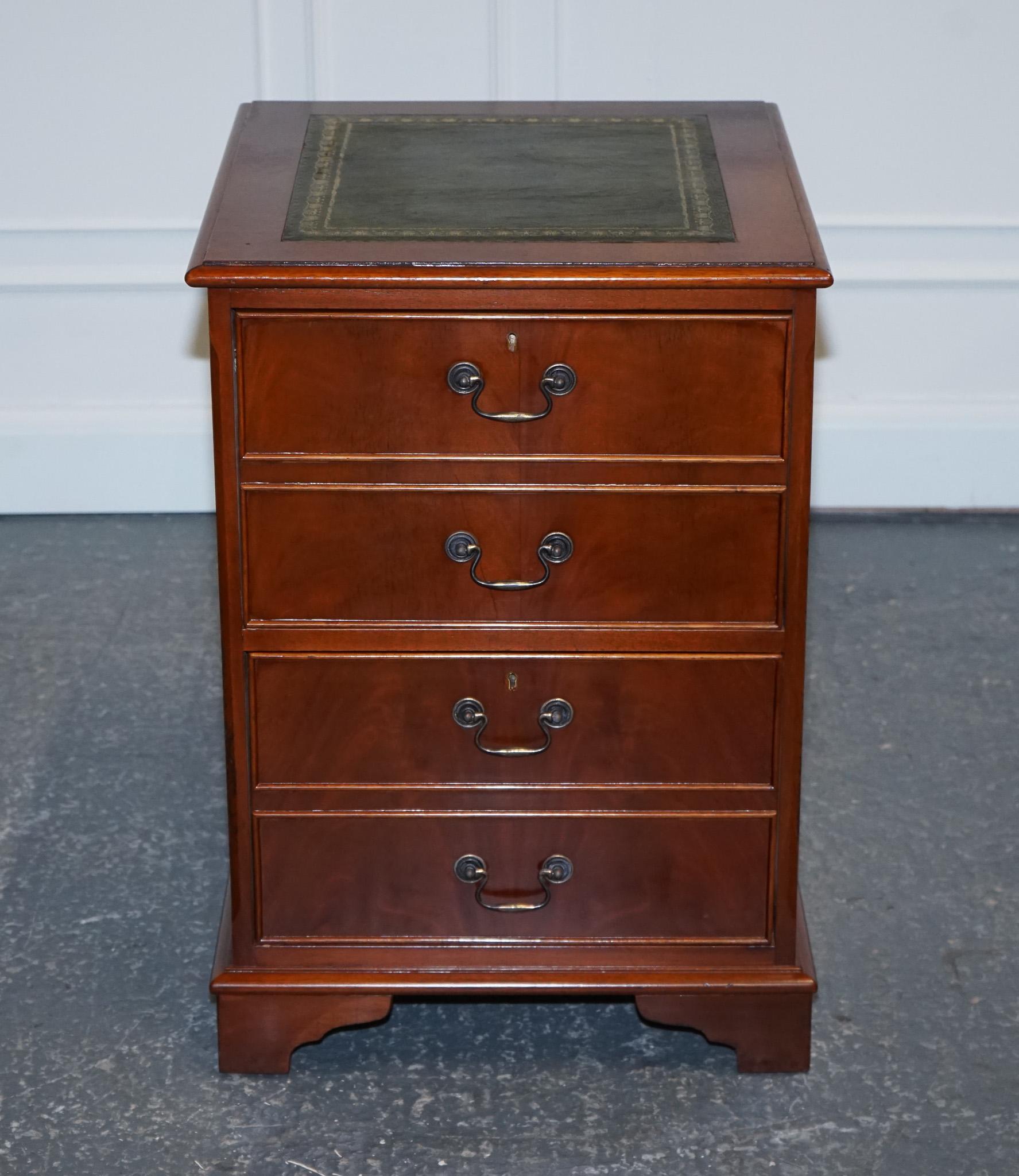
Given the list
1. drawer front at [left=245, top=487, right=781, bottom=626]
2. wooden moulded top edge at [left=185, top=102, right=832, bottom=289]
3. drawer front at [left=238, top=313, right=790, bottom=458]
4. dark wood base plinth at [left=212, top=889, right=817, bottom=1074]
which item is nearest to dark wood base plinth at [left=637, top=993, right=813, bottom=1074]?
dark wood base plinth at [left=212, top=889, right=817, bottom=1074]

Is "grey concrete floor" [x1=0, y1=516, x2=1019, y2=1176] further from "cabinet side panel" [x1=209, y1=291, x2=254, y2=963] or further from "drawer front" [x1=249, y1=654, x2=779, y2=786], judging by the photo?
"drawer front" [x1=249, y1=654, x2=779, y2=786]

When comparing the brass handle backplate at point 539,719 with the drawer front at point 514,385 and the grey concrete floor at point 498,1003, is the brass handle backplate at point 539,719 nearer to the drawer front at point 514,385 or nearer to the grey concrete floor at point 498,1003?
the drawer front at point 514,385

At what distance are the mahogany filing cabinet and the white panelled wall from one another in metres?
1.45

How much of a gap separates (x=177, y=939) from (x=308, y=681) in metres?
0.65

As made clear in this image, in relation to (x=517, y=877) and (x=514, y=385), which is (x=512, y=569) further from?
(x=517, y=877)

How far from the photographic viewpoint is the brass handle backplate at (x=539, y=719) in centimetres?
206

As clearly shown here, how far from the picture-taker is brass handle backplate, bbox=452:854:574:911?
2.13 meters

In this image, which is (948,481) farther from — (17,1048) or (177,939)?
(17,1048)

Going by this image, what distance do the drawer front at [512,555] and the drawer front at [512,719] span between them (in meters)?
0.06

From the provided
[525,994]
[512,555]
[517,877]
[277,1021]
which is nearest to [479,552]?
[512,555]

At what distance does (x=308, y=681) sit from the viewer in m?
2.04

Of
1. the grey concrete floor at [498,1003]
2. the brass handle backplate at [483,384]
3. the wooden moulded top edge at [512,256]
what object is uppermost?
the wooden moulded top edge at [512,256]

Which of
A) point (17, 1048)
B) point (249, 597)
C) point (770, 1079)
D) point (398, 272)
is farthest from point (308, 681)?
point (770, 1079)

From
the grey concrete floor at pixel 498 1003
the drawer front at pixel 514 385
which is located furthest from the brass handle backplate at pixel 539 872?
the drawer front at pixel 514 385
